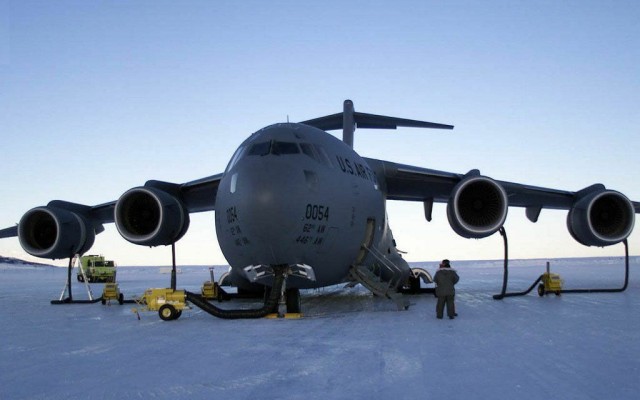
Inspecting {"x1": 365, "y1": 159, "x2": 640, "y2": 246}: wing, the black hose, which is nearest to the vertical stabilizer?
{"x1": 365, "y1": 159, "x2": 640, "y2": 246}: wing

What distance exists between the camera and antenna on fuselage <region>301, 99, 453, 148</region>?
1730 cm

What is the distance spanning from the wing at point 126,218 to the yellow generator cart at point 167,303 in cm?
315

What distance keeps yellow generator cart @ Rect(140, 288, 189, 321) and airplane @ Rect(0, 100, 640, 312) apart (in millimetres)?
1138

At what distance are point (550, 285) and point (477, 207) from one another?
3.40 meters

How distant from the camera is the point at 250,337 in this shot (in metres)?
7.07

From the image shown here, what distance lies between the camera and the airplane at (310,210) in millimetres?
8656

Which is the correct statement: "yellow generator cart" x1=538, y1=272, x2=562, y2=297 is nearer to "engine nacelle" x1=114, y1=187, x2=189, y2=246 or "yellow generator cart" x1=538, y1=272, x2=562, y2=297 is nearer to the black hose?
the black hose

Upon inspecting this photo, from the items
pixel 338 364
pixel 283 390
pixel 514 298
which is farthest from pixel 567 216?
pixel 283 390

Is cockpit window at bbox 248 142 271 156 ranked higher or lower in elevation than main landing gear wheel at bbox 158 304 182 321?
higher

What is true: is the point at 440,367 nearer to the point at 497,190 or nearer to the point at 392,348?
the point at 392,348

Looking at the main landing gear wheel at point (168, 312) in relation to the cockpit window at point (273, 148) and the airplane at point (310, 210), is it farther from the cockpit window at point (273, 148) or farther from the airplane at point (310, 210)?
the cockpit window at point (273, 148)

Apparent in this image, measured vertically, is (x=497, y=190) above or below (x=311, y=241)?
above

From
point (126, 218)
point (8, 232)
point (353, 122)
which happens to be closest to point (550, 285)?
point (353, 122)

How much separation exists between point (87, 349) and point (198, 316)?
3.67m
